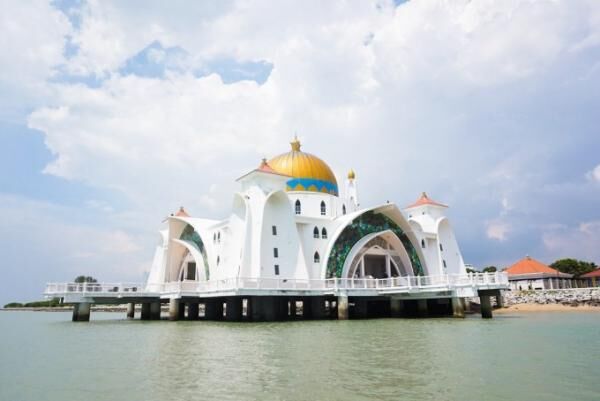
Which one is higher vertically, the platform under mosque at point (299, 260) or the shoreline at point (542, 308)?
the platform under mosque at point (299, 260)

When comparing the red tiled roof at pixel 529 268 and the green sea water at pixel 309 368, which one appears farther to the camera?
the red tiled roof at pixel 529 268

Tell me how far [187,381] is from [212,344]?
20.3 feet

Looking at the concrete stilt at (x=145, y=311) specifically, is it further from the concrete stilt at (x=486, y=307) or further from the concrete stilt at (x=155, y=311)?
the concrete stilt at (x=486, y=307)

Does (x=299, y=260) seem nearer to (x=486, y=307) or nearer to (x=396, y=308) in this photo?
(x=396, y=308)

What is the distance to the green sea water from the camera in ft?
27.4

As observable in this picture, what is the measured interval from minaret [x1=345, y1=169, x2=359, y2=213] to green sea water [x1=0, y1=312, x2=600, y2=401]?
22.7 m

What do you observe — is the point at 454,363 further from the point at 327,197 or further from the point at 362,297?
→ the point at 327,197

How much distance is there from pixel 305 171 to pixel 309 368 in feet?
85.1

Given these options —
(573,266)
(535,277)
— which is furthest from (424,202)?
(573,266)

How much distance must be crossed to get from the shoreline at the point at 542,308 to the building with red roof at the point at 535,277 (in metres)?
10.3

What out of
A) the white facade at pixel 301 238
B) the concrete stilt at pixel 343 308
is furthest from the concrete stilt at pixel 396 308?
the concrete stilt at pixel 343 308

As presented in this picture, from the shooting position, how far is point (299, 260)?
2903 cm

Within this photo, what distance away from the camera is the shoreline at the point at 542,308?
37.4 metres

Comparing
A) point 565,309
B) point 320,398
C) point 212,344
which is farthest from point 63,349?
point 565,309
